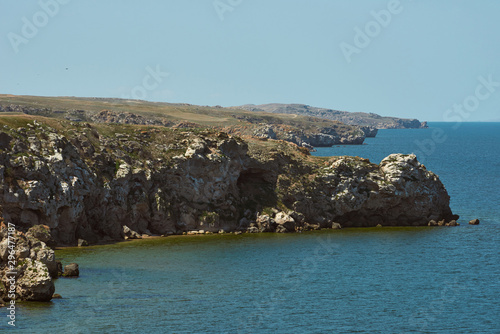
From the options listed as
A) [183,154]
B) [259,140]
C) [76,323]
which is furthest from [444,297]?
[259,140]

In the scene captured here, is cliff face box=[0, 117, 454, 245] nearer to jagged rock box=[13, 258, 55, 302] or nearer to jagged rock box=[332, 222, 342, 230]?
jagged rock box=[332, 222, 342, 230]

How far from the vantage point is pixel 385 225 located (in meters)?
106

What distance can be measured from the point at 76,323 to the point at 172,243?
123 feet

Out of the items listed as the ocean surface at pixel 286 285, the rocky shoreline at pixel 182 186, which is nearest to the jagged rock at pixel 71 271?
the ocean surface at pixel 286 285

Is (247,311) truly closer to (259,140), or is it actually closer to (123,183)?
(123,183)

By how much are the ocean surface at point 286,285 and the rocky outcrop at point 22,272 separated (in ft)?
4.57

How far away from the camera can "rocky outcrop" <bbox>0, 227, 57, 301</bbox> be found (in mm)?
57500

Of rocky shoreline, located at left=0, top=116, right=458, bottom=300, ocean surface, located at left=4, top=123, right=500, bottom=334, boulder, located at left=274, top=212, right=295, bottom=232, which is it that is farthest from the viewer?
boulder, located at left=274, top=212, right=295, bottom=232

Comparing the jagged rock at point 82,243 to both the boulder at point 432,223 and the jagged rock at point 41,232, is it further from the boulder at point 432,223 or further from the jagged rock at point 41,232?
the boulder at point 432,223

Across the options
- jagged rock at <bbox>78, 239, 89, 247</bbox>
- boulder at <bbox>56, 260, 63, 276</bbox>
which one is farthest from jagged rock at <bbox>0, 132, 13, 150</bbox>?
boulder at <bbox>56, 260, 63, 276</bbox>

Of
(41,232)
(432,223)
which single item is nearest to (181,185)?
(41,232)

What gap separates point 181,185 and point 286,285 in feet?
113

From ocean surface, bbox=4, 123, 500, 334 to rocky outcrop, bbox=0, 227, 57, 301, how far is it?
1392 millimetres

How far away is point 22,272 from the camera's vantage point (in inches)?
2301
